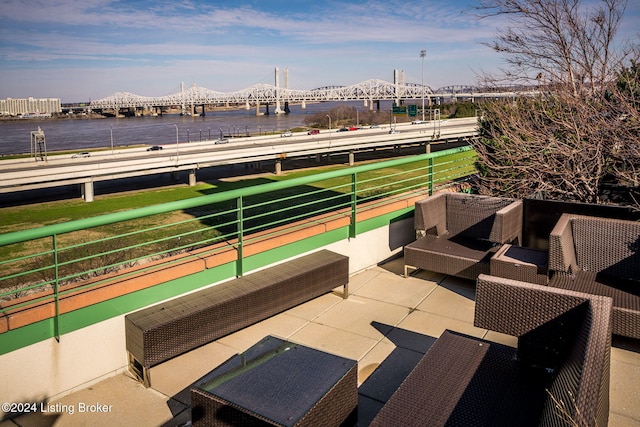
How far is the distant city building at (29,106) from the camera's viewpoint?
176 metres

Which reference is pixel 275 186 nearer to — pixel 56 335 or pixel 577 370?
pixel 56 335

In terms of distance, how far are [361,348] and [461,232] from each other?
2.54 m

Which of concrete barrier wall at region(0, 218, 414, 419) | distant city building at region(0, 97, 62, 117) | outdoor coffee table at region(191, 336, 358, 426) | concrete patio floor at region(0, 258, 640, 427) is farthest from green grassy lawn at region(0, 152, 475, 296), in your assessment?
distant city building at region(0, 97, 62, 117)

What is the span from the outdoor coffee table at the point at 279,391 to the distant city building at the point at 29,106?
19640 centimetres

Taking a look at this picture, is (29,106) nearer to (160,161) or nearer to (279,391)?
(160,161)

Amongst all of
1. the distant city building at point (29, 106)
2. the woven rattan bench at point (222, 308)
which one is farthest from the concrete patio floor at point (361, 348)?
the distant city building at point (29, 106)

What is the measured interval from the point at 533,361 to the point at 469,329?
1.55m

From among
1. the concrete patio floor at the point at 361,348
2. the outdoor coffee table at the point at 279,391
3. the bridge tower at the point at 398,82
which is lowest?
the concrete patio floor at the point at 361,348

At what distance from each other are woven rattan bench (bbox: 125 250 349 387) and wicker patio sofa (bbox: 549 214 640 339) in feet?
6.22

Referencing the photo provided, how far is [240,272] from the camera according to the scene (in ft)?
15.0

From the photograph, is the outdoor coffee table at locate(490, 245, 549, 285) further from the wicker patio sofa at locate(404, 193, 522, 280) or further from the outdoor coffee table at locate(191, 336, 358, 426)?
the outdoor coffee table at locate(191, 336, 358, 426)

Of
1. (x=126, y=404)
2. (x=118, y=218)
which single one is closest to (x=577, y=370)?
(x=126, y=404)

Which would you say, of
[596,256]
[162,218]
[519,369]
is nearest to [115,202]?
[162,218]

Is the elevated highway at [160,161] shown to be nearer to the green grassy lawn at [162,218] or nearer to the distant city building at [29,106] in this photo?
the green grassy lawn at [162,218]
